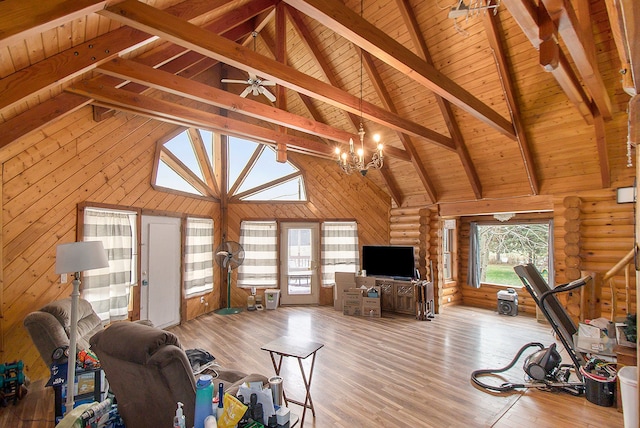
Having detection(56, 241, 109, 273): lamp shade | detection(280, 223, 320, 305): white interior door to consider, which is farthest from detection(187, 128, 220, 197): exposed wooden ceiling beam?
detection(56, 241, 109, 273): lamp shade

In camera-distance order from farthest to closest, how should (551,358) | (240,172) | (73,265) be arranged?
(240,172), (551,358), (73,265)

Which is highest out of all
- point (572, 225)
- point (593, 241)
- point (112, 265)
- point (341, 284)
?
point (572, 225)

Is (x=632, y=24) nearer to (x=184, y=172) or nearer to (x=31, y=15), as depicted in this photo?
(x=31, y=15)

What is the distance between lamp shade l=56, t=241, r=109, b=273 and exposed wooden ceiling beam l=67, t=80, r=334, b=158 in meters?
1.70

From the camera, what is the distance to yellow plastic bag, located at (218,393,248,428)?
1687 millimetres

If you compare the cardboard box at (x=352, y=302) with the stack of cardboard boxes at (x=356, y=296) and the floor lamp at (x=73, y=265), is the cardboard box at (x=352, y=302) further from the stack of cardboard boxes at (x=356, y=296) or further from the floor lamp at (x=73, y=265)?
the floor lamp at (x=73, y=265)

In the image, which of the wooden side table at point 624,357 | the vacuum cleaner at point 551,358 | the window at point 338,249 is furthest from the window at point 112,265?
the wooden side table at point 624,357

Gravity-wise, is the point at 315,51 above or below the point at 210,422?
above

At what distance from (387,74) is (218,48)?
11.3 feet

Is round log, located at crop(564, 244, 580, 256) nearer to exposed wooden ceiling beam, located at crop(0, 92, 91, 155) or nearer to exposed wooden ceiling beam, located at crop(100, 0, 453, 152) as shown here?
exposed wooden ceiling beam, located at crop(100, 0, 453, 152)

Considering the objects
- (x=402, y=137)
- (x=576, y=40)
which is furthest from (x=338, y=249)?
(x=576, y=40)

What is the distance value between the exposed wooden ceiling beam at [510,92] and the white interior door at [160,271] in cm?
582

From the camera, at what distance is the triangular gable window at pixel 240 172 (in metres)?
6.45

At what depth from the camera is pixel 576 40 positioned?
2404mm
